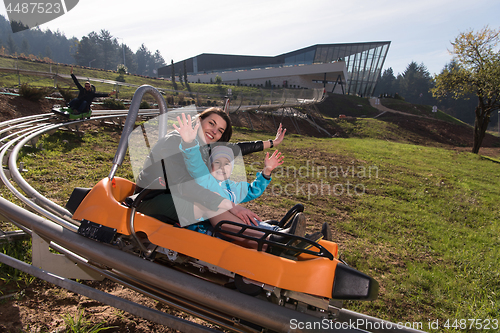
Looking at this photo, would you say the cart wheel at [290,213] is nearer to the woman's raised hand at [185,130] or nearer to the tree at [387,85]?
the woman's raised hand at [185,130]

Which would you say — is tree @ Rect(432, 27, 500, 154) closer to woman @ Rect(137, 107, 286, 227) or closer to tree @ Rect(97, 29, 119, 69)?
woman @ Rect(137, 107, 286, 227)

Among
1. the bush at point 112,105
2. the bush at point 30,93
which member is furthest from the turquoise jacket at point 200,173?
the bush at point 112,105

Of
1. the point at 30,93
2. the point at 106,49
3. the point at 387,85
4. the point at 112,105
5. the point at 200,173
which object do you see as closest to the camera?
the point at 200,173

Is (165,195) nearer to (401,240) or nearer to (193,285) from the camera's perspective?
(193,285)

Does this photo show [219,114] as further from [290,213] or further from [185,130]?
[290,213]

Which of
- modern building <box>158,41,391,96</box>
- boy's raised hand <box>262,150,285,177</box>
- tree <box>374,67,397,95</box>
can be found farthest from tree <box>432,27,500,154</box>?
tree <box>374,67,397,95</box>

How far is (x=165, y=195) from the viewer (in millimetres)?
2264

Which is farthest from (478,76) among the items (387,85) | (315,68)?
(387,85)

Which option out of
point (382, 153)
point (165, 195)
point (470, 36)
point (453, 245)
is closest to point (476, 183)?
point (382, 153)

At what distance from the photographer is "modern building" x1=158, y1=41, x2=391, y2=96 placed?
152ft

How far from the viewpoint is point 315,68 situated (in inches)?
1789

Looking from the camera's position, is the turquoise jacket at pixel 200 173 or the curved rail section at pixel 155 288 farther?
the turquoise jacket at pixel 200 173

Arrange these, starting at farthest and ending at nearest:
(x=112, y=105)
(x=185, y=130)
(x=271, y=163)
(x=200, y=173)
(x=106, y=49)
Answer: (x=106, y=49)
(x=112, y=105)
(x=271, y=163)
(x=200, y=173)
(x=185, y=130)

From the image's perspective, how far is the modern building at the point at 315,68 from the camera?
152 feet
